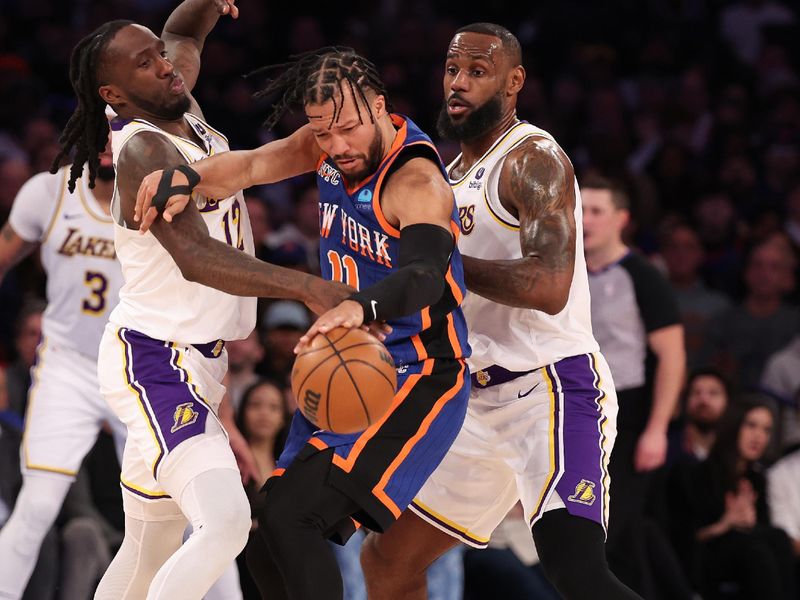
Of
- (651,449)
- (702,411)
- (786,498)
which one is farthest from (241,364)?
(786,498)

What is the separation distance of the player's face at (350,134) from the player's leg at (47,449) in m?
2.37

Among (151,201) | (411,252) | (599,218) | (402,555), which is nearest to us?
(411,252)

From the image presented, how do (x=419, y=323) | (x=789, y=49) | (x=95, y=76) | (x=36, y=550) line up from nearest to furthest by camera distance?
1. (x=419, y=323)
2. (x=95, y=76)
3. (x=36, y=550)
4. (x=789, y=49)

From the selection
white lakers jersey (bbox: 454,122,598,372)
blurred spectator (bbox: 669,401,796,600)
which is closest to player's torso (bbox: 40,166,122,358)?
white lakers jersey (bbox: 454,122,598,372)

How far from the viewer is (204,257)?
13.3ft

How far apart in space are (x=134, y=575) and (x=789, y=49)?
Answer: 9.32 m

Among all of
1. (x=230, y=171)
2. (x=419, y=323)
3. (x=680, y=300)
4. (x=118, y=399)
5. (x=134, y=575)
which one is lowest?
(x=680, y=300)

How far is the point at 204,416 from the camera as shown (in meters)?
4.33

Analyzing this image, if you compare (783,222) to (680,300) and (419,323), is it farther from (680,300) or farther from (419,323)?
(419,323)

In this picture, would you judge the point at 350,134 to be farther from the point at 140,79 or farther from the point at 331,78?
the point at 140,79

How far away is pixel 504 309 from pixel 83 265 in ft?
7.54

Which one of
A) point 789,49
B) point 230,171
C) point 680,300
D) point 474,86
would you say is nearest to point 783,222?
point 680,300

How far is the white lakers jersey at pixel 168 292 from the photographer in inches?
174

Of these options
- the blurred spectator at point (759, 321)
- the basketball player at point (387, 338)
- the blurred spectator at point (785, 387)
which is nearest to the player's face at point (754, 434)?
the blurred spectator at point (785, 387)
